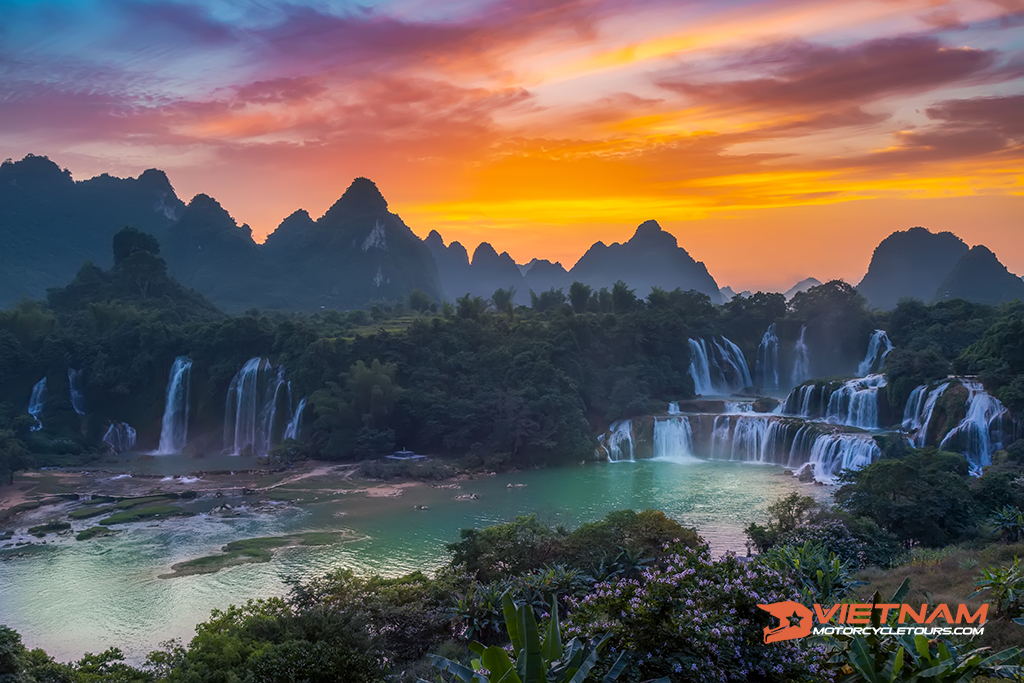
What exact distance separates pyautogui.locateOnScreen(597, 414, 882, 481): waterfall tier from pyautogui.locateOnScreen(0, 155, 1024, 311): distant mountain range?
4272 cm

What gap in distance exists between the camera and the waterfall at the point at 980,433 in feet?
65.4

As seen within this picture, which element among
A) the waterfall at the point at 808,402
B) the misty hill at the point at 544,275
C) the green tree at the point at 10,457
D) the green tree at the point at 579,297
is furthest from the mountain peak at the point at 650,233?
the green tree at the point at 10,457

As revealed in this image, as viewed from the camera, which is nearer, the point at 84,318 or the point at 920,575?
the point at 920,575

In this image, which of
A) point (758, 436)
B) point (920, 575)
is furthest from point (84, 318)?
point (920, 575)

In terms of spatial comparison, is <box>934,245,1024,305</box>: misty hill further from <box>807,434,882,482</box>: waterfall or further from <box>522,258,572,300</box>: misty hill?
<box>522,258,572,300</box>: misty hill

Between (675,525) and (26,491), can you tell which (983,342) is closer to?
(675,525)

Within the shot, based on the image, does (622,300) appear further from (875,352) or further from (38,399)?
(38,399)

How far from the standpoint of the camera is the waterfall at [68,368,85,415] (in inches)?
1312

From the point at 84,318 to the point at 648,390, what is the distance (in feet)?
97.0

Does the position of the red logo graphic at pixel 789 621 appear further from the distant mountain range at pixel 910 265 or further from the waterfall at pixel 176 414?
the distant mountain range at pixel 910 265

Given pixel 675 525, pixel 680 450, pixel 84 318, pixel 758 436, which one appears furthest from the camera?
pixel 84 318

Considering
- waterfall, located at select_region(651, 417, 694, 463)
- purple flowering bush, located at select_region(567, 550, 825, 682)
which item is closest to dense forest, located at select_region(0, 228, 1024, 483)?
waterfall, located at select_region(651, 417, 694, 463)

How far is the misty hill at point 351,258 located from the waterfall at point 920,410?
58.5 m

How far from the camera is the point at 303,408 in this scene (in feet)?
100
